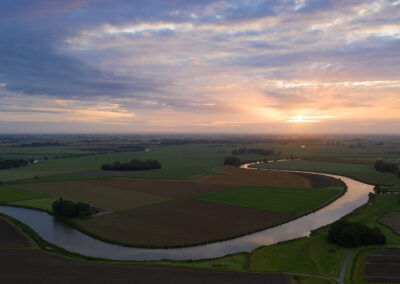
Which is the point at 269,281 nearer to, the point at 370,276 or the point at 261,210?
the point at 370,276

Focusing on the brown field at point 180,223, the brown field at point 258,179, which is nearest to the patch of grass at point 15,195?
the brown field at point 180,223

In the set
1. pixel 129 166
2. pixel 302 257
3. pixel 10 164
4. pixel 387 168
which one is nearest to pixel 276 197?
pixel 302 257

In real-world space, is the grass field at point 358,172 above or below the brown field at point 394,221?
above

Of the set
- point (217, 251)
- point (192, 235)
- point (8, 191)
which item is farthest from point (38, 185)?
point (217, 251)

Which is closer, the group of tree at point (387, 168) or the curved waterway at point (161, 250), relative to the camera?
the curved waterway at point (161, 250)

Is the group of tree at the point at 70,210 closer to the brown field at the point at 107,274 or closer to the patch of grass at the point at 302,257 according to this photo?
the brown field at the point at 107,274


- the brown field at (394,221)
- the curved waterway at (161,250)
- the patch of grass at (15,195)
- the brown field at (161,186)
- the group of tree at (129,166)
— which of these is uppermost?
the group of tree at (129,166)
